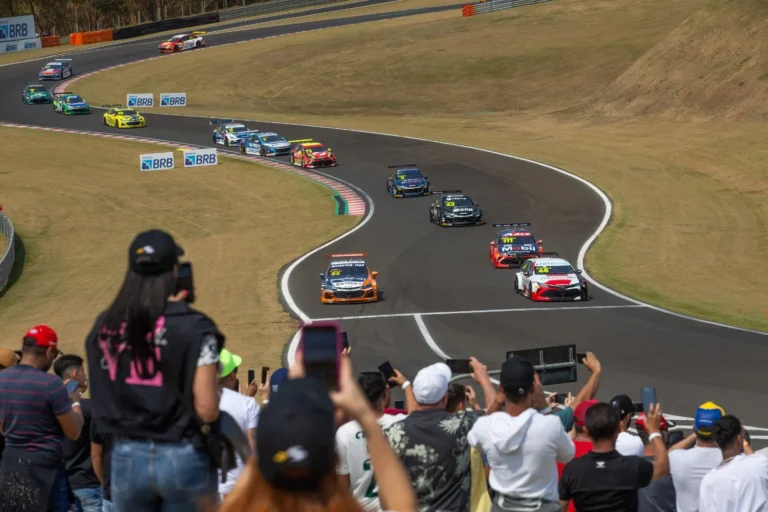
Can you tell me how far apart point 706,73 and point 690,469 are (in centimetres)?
6344

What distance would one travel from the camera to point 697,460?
8.91 m

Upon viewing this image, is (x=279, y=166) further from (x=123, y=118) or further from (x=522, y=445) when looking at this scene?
(x=522, y=445)

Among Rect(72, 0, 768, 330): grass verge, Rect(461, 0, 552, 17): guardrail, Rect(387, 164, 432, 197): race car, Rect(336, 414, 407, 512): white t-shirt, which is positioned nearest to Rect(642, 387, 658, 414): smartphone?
Rect(336, 414, 407, 512): white t-shirt

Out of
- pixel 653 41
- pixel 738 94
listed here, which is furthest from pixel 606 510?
pixel 653 41

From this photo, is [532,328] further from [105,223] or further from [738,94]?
[738,94]

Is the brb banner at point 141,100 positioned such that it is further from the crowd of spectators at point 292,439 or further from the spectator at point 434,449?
the spectator at point 434,449

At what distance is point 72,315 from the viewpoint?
35.1 metres

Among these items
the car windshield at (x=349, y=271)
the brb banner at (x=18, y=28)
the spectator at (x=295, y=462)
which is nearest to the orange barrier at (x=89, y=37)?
the brb banner at (x=18, y=28)

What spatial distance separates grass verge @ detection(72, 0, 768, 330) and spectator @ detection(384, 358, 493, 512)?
25.8 meters

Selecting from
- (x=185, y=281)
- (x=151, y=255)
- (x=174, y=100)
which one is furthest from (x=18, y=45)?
(x=151, y=255)

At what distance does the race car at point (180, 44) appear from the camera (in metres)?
99.8

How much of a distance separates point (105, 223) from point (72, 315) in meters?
17.4

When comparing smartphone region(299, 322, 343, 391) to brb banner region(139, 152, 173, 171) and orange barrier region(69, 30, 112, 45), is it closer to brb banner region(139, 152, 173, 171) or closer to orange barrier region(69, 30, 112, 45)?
brb banner region(139, 152, 173, 171)

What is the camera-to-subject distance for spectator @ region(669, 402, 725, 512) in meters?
8.87
